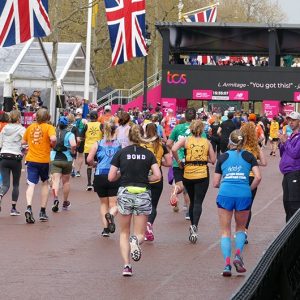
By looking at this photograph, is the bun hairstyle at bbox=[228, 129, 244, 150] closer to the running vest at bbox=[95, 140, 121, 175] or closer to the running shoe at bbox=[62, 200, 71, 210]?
the running vest at bbox=[95, 140, 121, 175]

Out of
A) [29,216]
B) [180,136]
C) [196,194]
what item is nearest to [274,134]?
[180,136]

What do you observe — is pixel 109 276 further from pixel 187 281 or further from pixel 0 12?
pixel 0 12

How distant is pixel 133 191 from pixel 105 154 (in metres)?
3.11

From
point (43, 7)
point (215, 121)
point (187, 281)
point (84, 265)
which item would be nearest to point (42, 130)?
point (84, 265)

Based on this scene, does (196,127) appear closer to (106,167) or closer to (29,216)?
(106,167)

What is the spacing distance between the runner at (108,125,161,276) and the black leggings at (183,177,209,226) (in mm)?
2745

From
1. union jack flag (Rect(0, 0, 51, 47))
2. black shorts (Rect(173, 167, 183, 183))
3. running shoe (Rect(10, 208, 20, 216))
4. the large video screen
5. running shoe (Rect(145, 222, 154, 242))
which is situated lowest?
running shoe (Rect(10, 208, 20, 216))

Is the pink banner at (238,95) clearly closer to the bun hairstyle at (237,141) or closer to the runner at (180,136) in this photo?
the runner at (180,136)

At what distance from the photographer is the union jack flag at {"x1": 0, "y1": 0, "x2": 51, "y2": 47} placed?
20.9m

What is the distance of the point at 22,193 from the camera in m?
20.7

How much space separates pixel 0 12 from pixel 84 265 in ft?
34.2

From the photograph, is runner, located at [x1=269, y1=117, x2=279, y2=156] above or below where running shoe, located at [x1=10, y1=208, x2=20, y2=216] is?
above

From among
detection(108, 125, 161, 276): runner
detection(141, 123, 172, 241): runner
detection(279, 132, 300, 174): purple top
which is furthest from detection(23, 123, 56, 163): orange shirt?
detection(108, 125, 161, 276): runner

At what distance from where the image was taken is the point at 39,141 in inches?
618
